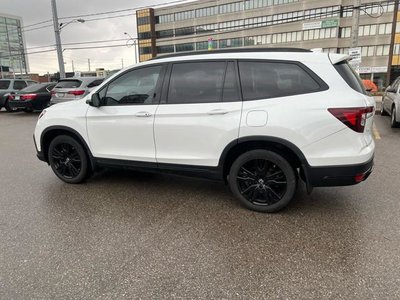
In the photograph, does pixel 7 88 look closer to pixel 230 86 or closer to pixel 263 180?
pixel 230 86

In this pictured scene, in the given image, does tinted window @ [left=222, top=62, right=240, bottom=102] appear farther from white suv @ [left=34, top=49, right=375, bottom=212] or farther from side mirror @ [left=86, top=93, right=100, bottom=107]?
side mirror @ [left=86, top=93, right=100, bottom=107]

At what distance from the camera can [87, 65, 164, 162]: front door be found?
4.16 m

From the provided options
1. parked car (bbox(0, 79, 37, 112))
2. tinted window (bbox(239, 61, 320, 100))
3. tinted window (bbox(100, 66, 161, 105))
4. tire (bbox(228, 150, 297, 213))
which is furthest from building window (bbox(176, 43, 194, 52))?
tire (bbox(228, 150, 297, 213))

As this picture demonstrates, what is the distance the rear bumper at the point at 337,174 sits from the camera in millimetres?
3387

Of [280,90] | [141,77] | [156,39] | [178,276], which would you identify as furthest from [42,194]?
[156,39]

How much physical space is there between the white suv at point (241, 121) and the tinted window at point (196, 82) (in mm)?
13

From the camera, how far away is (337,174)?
11.2 feet

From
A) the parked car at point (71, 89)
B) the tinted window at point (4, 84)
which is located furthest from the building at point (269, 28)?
the parked car at point (71, 89)

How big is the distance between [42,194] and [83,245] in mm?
1834

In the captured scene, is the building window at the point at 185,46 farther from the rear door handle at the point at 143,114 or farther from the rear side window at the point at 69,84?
the rear door handle at the point at 143,114

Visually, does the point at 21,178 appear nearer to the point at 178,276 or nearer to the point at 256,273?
the point at 178,276

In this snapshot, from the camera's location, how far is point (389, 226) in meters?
3.45

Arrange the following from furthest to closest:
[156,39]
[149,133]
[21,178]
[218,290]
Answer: [156,39], [21,178], [149,133], [218,290]

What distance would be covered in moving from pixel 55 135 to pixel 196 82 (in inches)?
99.0
